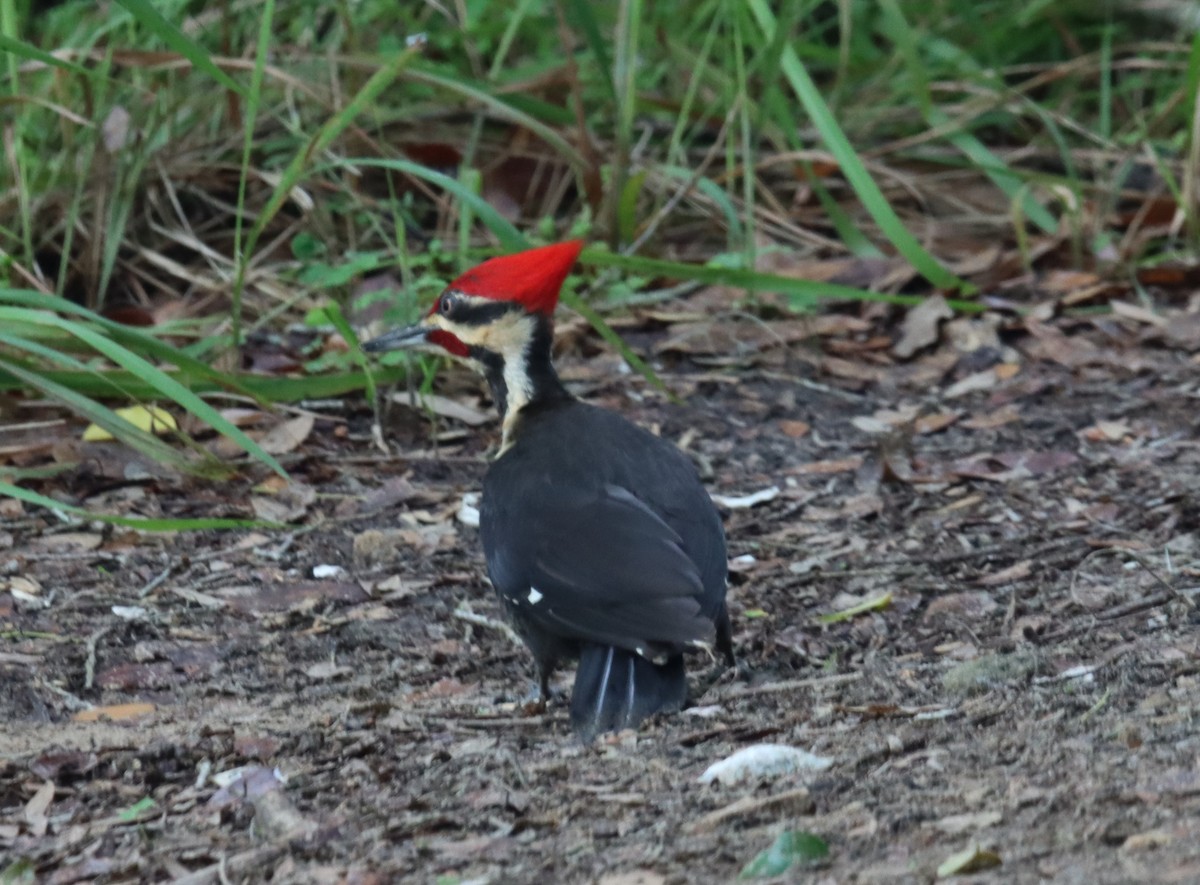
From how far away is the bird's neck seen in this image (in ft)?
11.5

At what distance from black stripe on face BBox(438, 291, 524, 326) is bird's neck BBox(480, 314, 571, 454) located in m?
0.06

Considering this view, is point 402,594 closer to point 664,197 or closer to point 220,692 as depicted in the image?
point 220,692

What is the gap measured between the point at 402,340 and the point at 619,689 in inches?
48.8

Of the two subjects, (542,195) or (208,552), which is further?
(542,195)

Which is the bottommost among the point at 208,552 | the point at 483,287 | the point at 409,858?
the point at 208,552

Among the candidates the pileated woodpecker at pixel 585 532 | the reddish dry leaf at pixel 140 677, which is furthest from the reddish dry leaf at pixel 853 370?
the reddish dry leaf at pixel 140 677

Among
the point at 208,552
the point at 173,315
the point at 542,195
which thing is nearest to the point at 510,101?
the point at 542,195

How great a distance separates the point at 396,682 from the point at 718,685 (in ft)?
1.89

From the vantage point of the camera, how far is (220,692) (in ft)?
9.70

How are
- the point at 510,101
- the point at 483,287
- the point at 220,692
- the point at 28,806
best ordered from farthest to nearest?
the point at 510,101, the point at 483,287, the point at 220,692, the point at 28,806

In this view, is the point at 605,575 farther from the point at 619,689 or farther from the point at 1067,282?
the point at 1067,282

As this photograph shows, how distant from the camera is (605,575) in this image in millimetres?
2762

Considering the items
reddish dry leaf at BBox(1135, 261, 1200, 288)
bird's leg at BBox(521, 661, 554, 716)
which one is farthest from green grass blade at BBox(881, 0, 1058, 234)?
bird's leg at BBox(521, 661, 554, 716)

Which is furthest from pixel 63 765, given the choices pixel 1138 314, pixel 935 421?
pixel 1138 314
